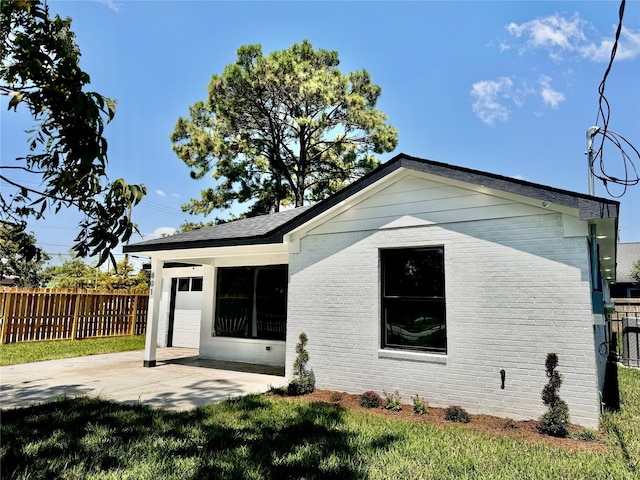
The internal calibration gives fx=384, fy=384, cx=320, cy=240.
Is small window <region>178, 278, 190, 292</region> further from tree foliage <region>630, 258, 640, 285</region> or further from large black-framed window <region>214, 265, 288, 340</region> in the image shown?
tree foliage <region>630, 258, 640, 285</region>

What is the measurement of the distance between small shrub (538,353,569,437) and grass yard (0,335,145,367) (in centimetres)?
1138

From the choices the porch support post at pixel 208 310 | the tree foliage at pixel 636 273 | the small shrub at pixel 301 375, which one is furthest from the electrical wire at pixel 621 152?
the tree foliage at pixel 636 273

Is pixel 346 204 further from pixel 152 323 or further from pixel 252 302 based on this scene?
pixel 152 323

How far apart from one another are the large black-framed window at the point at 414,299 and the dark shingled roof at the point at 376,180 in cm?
131

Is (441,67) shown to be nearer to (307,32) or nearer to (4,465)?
(4,465)

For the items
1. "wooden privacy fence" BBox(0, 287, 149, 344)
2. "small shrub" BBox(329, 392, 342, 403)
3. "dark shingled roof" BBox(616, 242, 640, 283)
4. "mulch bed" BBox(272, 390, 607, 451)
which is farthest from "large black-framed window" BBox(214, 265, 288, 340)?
"dark shingled roof" BBox(616, 242, 640, 283)

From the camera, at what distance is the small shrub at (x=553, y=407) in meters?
4.88

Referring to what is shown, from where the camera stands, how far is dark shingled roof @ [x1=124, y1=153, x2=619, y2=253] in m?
5.16

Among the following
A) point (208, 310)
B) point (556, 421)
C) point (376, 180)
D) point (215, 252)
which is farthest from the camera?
point (208, 310)

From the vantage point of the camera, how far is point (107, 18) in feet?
11.8

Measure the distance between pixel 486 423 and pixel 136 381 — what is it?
6545 millimetres

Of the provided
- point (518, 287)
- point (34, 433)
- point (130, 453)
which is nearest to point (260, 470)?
point (130, 453)

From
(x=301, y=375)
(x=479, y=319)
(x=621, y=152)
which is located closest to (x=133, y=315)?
(x=301, y=375)

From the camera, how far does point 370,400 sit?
622 centimetres
